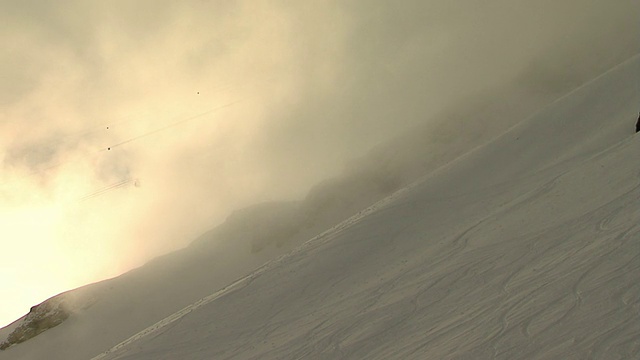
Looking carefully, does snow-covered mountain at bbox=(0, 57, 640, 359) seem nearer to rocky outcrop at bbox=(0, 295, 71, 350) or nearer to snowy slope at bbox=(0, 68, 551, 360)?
snowy slope at bbox=(0, 68, 551, 360)

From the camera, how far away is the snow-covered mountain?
19.5 ft

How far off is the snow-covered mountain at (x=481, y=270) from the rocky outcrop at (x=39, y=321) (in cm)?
1617

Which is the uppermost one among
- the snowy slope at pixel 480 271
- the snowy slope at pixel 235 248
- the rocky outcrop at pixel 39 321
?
the rocky outcrop at pixel 39 321

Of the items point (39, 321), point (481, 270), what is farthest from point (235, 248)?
point (481, 270)

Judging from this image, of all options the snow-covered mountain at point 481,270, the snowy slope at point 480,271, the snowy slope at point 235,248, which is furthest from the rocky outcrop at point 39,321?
the snowy slope at point 480,271

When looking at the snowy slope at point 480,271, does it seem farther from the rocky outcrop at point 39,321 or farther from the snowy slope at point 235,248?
the rocky outcrop at point 39,321

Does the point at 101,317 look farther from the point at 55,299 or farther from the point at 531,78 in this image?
the point at 531,78

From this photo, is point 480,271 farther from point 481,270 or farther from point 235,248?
point 235,248

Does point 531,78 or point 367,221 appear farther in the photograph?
point 531,78

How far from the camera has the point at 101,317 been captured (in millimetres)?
25734

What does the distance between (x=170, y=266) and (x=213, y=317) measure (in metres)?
19.0

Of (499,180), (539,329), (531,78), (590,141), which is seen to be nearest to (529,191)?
(499,180)

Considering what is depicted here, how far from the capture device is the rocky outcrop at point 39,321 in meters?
26.5

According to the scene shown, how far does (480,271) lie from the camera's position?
320 inches
